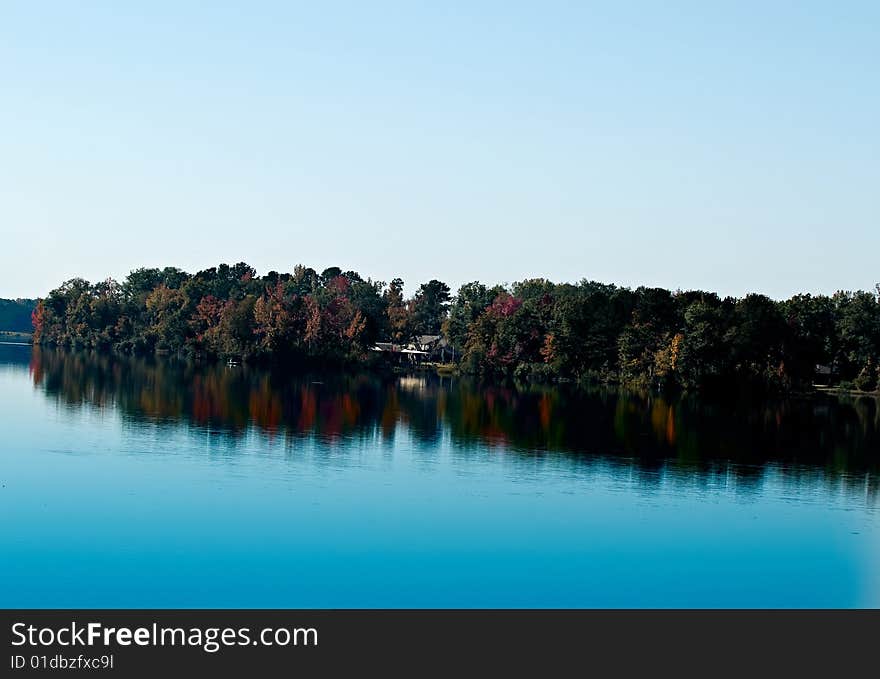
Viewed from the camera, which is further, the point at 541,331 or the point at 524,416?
the point at 541,331

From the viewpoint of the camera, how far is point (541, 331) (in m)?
131

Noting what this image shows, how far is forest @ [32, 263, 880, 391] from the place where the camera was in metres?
110

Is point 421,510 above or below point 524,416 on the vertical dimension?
below

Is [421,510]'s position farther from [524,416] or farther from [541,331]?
[541,331]

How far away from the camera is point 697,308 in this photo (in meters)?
109
